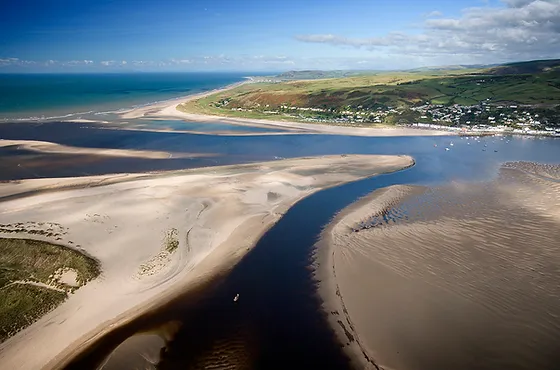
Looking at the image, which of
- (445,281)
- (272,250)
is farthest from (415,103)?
(445,281)

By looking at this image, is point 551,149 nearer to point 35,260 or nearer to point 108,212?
point 108,212

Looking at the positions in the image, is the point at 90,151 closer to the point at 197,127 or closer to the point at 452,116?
the point at 197,127

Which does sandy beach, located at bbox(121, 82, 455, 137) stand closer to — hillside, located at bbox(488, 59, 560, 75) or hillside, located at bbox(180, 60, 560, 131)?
hillside, located at bbox(180, 60, 560, 131)

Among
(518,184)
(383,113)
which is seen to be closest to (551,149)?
(518,184)

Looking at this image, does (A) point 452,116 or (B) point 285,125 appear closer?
(B) point 285,125

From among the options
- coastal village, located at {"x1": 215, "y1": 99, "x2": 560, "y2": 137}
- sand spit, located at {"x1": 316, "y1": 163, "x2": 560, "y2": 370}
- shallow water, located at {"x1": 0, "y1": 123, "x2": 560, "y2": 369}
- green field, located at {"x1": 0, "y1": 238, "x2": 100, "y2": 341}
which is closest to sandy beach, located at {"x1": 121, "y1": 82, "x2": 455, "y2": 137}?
coastal village, located at {"x1": 215, "y1": 99, "x2": 560, "y2": 137}

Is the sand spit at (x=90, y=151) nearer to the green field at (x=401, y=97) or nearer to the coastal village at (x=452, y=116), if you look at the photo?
the green field at (x=401, y=97)
